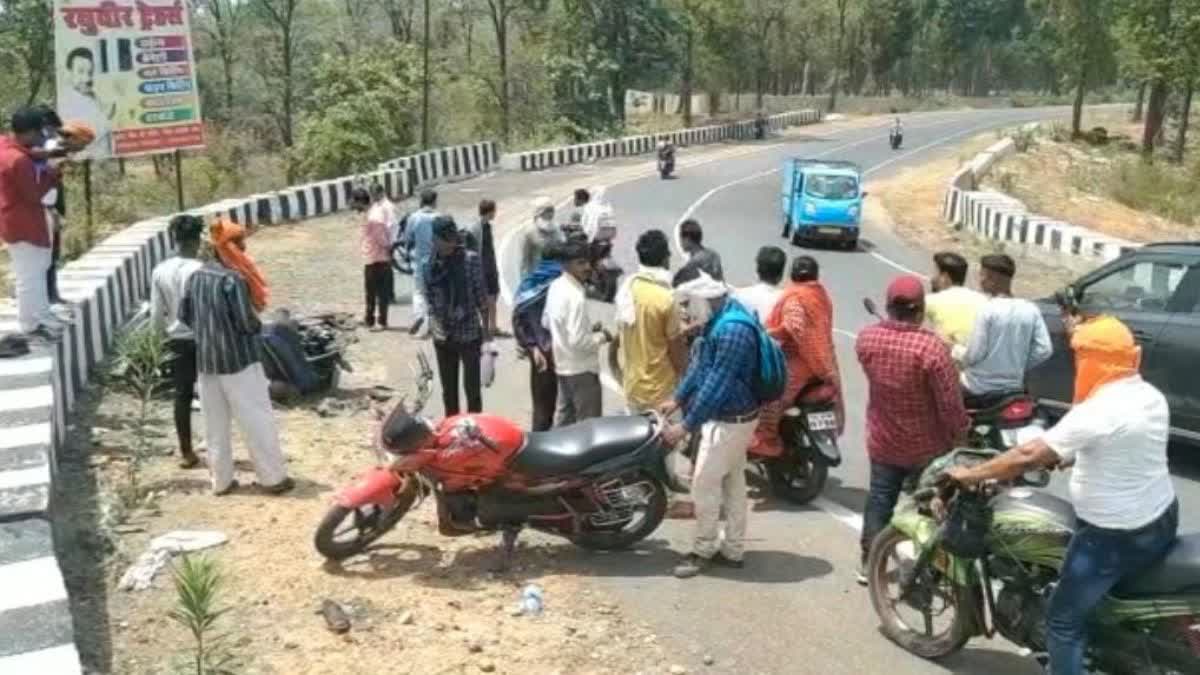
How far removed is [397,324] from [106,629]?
27.4ft

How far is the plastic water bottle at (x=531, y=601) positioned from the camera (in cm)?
626

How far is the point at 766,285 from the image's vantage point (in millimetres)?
8055

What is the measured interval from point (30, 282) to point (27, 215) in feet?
1.70

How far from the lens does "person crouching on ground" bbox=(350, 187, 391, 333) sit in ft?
44.7

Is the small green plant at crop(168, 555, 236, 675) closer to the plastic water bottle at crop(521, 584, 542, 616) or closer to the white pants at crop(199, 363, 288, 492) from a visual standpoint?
the plastic water bottle at crop(521, 584, 542, 616)

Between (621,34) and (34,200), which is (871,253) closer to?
(34,200)

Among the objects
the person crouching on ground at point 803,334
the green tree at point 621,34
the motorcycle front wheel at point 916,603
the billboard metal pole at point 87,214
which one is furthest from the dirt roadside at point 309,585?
the green tree at point 621,34

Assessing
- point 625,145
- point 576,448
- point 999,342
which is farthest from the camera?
point 625,145

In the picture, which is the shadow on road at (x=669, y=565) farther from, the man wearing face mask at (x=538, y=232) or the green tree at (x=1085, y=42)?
the green tree at (x=1085, y=42)

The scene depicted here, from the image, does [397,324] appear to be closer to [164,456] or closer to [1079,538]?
[164,456]

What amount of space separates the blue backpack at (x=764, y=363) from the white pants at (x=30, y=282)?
5456 mm

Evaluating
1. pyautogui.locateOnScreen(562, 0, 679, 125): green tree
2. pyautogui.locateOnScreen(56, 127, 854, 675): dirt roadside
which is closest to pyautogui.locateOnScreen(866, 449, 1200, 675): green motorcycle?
pyautogui.locateOnScreen(56, 127, 854, 675): dirt roadside

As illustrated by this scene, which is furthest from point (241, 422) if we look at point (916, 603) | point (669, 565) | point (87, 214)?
point (87, 214)

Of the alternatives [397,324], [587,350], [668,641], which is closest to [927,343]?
[668,641]
